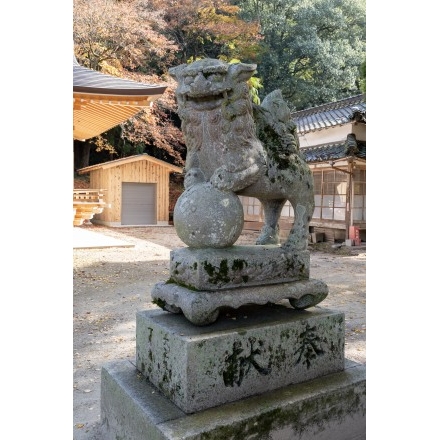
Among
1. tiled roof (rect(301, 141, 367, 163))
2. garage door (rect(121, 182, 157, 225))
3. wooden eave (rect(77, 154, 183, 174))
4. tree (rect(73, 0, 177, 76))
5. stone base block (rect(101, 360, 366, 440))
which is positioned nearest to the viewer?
stone base block (rect(101, 360, 366, 440))

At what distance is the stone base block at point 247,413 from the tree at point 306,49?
670 inches

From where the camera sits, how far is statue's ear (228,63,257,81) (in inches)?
76.8

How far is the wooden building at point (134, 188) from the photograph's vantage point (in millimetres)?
16891

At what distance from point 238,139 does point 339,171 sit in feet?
33.6

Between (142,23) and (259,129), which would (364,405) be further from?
(142,23)

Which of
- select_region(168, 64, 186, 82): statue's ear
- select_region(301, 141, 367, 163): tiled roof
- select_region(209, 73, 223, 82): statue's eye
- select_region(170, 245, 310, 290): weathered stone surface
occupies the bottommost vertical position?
select_region(170, 245, 310, 290): weathered stone surface

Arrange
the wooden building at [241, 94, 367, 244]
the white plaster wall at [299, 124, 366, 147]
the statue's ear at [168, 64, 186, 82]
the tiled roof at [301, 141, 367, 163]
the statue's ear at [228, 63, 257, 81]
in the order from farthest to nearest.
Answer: the white plaster wall at [299, 124, 366, 147] < the wooden building at [241, 94, 367, 244] < the tiled roof at [301, 141, 367, 163] < the statue's ear at [168, 64, 186, 82] < the statue's ear at [228, 63, 257, 81]

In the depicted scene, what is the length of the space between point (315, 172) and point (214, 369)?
37.7 ft

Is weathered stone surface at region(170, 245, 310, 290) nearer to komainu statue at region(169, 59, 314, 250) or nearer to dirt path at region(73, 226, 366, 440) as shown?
komainu statue at region(169, 59, 314, 250)

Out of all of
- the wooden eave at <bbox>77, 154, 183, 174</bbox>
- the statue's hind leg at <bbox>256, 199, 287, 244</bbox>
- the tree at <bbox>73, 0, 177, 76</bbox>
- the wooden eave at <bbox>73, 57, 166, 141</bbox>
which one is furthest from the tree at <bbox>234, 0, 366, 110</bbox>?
the statue's hind leg at <bbox>256, 199, 287, 244</bbox>

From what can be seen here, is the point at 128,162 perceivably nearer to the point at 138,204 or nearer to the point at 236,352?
the point at 138,204

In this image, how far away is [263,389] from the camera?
1.92 metres

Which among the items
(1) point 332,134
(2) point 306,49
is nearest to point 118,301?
(1) point 332,134

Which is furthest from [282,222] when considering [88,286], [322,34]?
[322,34]
